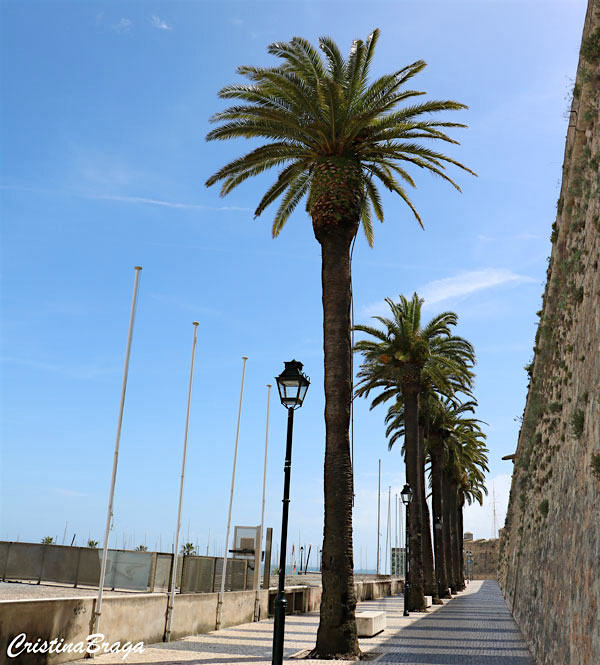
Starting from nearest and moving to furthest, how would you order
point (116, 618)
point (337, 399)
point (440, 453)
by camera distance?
point (116, 618)
point (337, 399)
point (440, 453)

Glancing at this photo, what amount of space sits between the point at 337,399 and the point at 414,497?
50.1 ft

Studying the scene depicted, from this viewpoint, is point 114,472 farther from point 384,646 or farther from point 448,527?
point 448,527

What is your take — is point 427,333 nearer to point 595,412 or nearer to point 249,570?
point 249,570

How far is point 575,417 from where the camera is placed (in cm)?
887

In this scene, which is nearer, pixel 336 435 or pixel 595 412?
pixel 595 412

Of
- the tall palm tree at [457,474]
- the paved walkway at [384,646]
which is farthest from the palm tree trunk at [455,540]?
the paved walkway at [384,646]

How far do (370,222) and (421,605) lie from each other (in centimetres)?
1675

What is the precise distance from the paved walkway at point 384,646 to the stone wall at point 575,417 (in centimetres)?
122

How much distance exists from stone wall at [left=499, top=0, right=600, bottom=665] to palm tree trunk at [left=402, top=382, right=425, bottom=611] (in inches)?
485

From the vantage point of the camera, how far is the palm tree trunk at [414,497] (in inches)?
1077

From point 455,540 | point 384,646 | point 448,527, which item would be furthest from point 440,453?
point 384,646

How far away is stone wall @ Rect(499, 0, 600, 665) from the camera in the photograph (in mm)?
7766

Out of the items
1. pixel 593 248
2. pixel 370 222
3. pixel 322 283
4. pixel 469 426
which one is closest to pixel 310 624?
pixel 322 283

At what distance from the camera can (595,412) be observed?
7.81m
